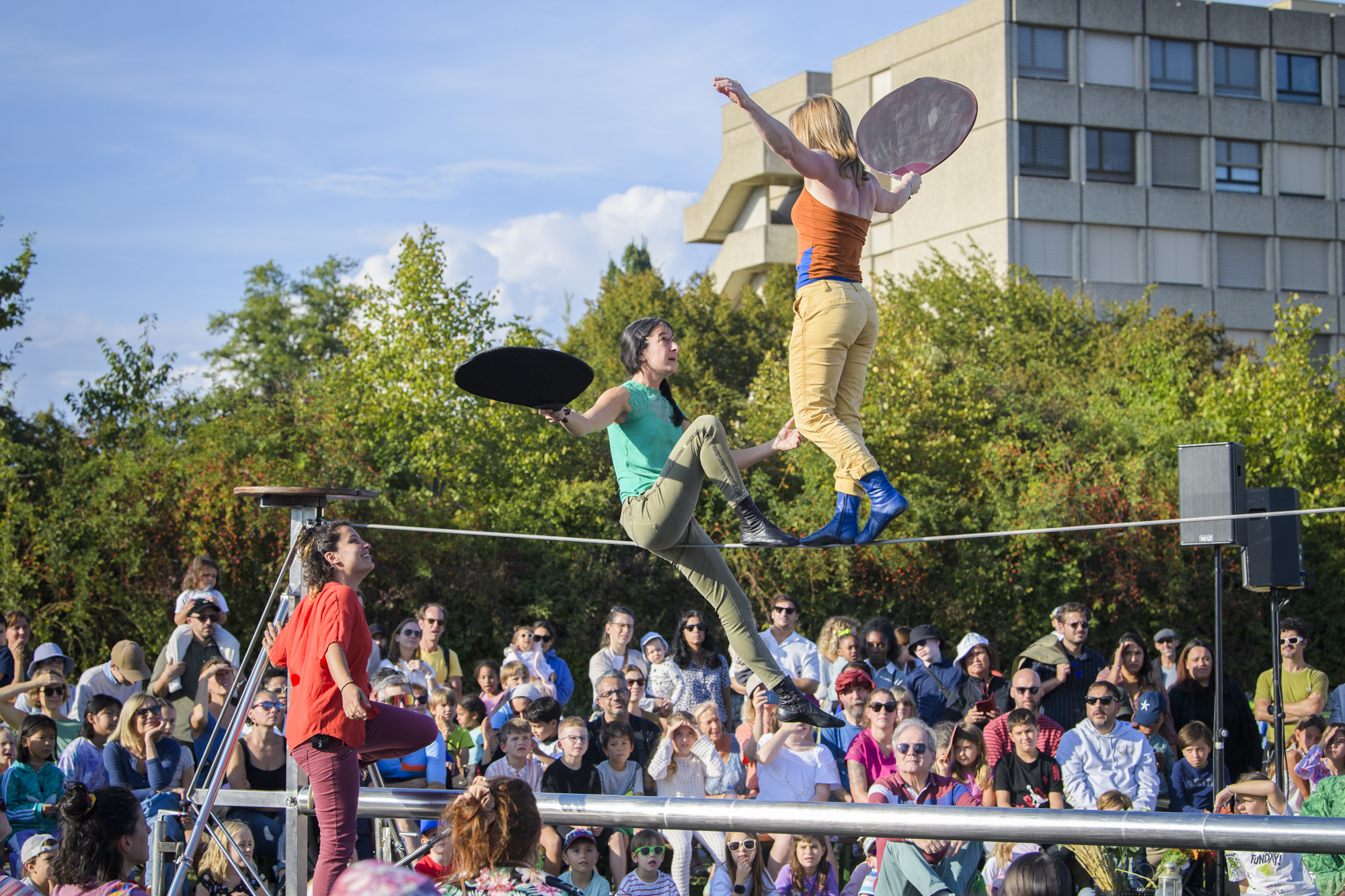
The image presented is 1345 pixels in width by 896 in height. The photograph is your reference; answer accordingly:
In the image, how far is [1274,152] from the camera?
98.6ft

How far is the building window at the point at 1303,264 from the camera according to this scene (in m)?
30.2

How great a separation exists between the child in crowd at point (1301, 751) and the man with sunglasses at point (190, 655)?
259 inches

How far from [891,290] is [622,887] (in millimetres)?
22140

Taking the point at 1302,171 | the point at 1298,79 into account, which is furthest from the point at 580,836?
the point at 1298,79

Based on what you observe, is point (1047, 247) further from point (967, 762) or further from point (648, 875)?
point (648, 875)

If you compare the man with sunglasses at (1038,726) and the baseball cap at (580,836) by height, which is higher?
the man with sunglasses at (1038,726)

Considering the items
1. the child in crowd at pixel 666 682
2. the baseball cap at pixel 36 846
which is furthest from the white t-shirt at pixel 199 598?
the child in crowd at pixel 666 682

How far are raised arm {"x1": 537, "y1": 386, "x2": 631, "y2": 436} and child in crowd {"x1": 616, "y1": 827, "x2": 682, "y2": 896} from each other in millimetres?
2586

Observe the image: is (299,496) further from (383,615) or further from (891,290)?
(891,290)

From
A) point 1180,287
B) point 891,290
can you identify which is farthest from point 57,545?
point 1180,287

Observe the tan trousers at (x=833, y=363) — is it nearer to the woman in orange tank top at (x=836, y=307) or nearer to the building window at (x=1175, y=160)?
the woman in orange tank top at (x=836, y=307)

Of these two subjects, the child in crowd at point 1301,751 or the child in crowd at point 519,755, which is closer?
the child in crowd at point 519,755

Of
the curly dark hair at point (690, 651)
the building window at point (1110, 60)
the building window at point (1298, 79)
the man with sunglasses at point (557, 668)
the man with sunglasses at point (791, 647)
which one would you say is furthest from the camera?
the building window at point (1298, 79)

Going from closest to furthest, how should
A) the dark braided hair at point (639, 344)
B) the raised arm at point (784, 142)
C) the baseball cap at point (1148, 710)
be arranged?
the raised arm at point (784, 142), the dark braided hair at point (639, 344), the baseball cap at point (1148, 710)
